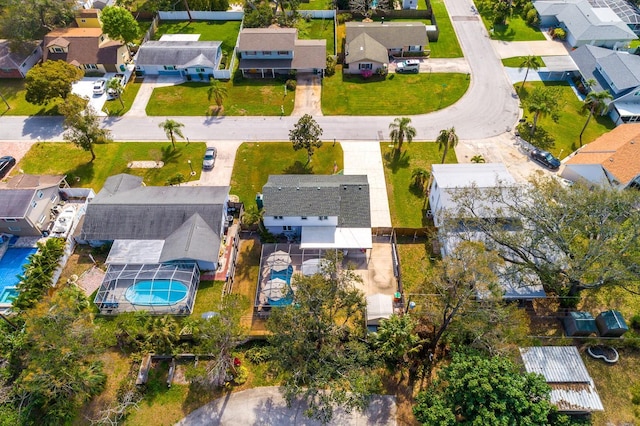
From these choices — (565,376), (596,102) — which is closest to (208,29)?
(596,102)

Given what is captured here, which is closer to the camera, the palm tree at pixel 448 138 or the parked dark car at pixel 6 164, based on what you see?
the palm tree at pixel 448 138

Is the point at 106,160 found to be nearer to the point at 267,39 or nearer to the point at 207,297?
the point at 207,297

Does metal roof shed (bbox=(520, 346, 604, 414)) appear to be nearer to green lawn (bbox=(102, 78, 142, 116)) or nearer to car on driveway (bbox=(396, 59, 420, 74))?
car on driveway (bbox=(396, 59, 420, 74))

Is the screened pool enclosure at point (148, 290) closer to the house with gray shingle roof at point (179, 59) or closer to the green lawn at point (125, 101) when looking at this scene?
the green lawn at point (125, 101)

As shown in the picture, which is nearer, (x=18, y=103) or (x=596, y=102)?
(x=596, y=102)

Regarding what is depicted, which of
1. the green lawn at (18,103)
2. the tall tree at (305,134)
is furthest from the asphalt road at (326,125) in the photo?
the tall tree at (305,134)

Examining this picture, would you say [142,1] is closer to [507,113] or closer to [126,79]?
[126,79]


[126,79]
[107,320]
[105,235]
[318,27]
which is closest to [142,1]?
[126,79]
